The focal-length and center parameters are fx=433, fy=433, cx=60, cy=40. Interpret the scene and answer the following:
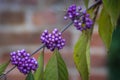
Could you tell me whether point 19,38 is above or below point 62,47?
below

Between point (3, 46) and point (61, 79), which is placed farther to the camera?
point (3, 46)

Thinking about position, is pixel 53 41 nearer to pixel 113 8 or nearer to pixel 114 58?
pixel 113 8

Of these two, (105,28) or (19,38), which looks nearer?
(105,28)

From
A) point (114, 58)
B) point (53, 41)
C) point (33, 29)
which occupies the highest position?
point (53, 41)

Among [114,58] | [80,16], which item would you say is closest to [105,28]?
[80,16]

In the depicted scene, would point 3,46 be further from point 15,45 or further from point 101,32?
point 101,32

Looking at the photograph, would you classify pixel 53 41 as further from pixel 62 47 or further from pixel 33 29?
pixel 33 29

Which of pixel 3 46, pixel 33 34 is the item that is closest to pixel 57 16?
pixel 33 34
